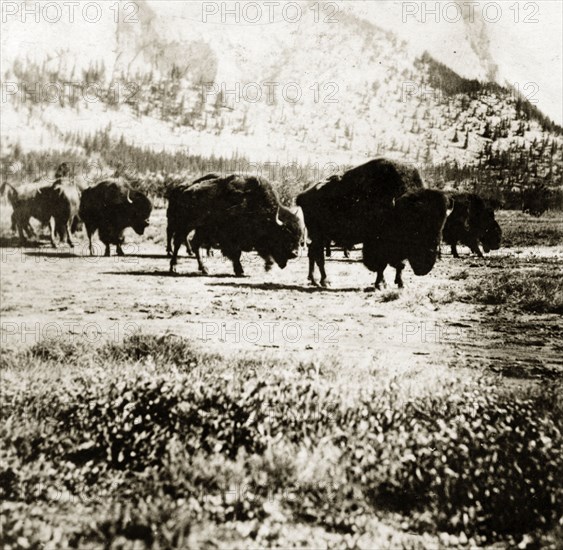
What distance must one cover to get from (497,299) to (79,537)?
3.07 meters

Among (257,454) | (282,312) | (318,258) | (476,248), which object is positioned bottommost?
(257,454)

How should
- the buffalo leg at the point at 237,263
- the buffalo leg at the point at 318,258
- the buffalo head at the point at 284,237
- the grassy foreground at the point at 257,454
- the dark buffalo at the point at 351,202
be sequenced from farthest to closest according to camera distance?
1. the buffalo head at the point at 284,237
2. the buffalo leg at the point at 237,263
3. the buffalo leg at the point at 318,258
4. the dark buffalo at the point at 351,202
5. the grassy foreground at the point at 257,454

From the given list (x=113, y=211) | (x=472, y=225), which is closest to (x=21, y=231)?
(x=113, y=211)

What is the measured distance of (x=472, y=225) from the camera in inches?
171

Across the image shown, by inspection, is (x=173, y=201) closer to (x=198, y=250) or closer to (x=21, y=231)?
(x=198, y=250)

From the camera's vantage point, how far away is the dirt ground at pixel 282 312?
3709mm

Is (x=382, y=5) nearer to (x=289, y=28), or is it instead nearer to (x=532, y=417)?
(x=289, y=28)

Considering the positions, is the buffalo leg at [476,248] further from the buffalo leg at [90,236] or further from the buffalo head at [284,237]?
the buffalo leg at [90,236]

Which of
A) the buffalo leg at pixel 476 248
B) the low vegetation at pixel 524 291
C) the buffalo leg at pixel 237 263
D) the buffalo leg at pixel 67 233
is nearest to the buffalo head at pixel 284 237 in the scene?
the buffalo leg at pixel 237 263


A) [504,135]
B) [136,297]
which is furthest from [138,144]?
[504,135]

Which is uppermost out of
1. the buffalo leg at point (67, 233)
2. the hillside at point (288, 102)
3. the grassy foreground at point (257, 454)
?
the hillside at point (288, 102)

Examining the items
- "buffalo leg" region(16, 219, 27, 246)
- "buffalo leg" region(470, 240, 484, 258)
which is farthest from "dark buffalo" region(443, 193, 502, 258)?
"buffalo leg" region(16, 219, 27, 246)

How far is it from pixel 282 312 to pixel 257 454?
1.05 metres

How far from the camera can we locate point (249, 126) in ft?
14.2
